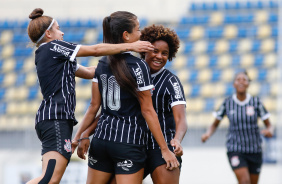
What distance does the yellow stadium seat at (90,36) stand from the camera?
622 inches

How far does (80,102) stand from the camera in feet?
48.2

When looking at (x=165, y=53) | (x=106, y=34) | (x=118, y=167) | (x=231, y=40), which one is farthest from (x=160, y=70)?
(x=231, y=40)

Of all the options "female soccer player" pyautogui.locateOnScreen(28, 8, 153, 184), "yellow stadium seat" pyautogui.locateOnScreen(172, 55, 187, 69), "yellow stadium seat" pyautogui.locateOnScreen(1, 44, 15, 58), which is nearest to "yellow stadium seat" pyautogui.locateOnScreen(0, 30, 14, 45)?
"yellow stadium seat" pyautogui.locateOnScreen(1, 44, 15, 58)

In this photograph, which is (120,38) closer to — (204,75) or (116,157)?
(116,157)

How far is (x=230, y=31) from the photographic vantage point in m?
16.0

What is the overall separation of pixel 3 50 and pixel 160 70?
495 inches

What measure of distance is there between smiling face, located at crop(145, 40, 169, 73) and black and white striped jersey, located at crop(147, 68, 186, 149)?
9 cm

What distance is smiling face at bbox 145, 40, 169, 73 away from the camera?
13.3 ft

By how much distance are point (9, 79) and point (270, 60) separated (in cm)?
815

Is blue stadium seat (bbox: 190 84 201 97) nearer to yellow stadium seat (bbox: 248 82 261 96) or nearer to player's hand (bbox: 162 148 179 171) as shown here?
yellow stadium seat (bbox: 248 82 261 96)

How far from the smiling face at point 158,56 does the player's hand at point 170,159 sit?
0.75 meters

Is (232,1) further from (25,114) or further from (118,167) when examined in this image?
(118,167)

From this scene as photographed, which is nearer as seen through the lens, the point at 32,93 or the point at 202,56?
the point at 32,93

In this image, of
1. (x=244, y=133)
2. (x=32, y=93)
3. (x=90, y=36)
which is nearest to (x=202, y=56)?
(x=90, y=36)
